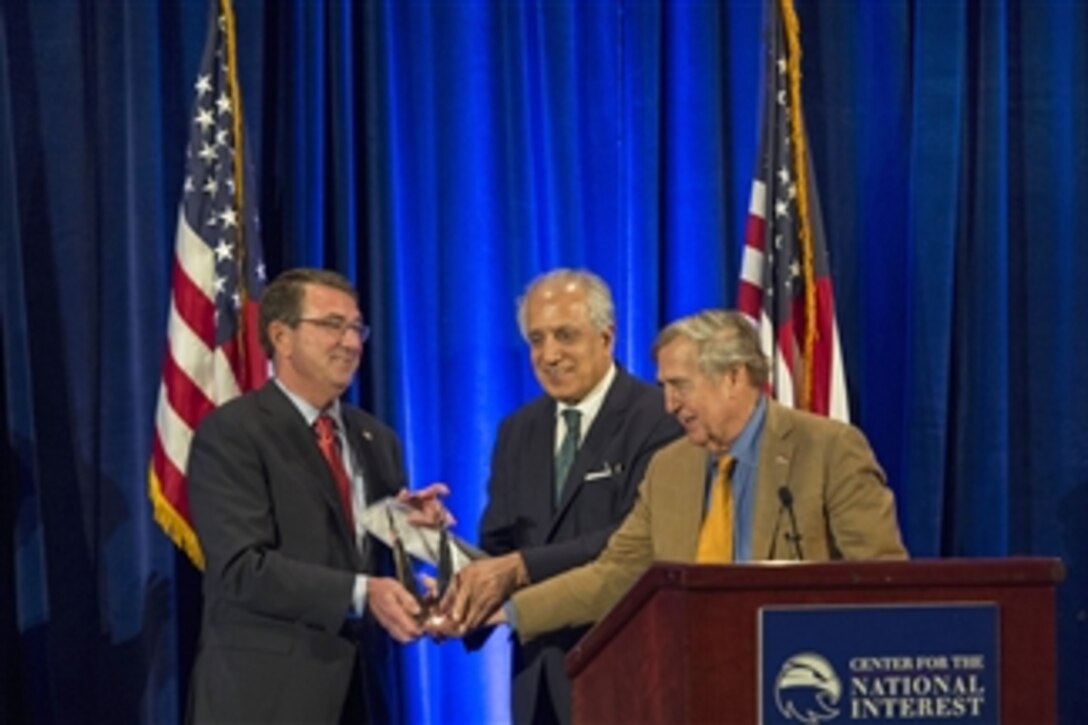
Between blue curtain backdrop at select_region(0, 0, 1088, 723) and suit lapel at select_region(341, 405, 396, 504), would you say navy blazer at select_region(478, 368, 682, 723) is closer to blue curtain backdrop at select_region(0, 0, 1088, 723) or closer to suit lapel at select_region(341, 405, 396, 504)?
suit lapel at select_region(341, 405, 396, 504)

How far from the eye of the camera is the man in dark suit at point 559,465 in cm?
479

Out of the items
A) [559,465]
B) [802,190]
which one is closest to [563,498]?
[559,465]

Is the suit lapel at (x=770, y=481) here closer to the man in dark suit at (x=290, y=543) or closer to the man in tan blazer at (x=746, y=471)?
the man in tan blazer at (x=746, y=471)

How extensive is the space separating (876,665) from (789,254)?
10.5ft

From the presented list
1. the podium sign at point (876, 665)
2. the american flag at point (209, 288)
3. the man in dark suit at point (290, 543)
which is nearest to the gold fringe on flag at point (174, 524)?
the american flag at point (209, 288)

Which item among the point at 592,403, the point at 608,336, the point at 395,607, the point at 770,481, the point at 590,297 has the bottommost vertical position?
the point at 395,607

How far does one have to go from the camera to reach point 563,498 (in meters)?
4.95

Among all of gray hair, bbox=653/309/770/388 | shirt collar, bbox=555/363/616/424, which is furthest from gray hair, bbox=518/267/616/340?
gray hair, bbox=653/309/770/388

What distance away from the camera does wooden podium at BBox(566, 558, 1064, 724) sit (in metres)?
2.92

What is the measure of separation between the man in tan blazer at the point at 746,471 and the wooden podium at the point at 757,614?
0.94 m

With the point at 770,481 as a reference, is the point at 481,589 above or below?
below

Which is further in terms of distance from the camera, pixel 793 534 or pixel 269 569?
pixel 269 569

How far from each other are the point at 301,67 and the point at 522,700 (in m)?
2.20

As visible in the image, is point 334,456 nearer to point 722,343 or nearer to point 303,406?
point 303,406
